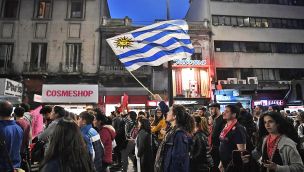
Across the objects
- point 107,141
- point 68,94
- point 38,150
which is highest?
point 68,94

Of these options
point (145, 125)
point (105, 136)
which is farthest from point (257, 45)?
point (105, 136)

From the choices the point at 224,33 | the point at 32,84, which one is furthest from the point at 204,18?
the point at 32,84

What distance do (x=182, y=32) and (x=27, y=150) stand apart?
5843 millimetres

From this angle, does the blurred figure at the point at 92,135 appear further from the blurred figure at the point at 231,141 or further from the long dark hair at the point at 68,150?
the blurred figure at the point at 231,141

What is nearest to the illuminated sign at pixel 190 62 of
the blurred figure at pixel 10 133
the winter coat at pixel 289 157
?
the blurred figure at pixel 10 133

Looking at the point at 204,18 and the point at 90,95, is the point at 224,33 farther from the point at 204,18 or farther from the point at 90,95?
the point at 90,95

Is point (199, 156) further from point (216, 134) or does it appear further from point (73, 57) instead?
point (73, 57)

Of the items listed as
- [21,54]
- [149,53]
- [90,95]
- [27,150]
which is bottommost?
[27,150]

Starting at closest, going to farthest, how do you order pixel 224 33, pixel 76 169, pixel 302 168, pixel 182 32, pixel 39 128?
pixel 76 169 < pixel 302 168 < pixel 39 128 < pixel 182 32 < pixel 224 33

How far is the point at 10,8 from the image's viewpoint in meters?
22.0

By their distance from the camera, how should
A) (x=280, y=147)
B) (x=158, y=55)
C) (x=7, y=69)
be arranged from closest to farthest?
(x=280, y=147) < (x=158, y=55) < (x=7, y=69)

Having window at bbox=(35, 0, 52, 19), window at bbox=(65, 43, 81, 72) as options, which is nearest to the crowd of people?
window at bbox=(65, 43, 81, 72)

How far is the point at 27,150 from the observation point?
203 inches

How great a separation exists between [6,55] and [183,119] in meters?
21.8
